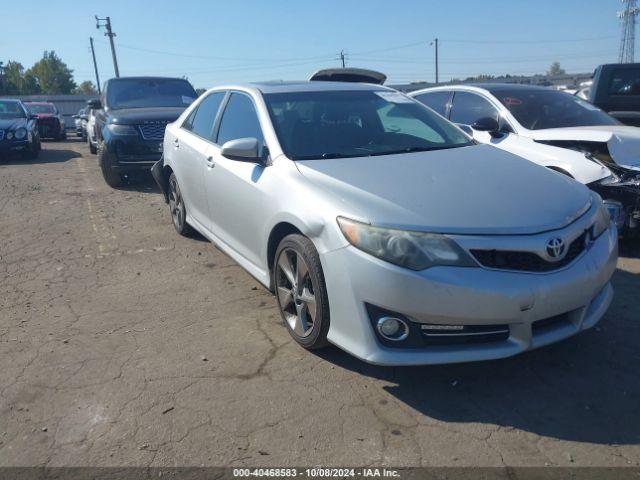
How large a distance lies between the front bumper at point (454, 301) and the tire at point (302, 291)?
0.09 metres

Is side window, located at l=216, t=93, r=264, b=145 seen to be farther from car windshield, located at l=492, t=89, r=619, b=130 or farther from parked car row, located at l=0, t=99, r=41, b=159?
parked car row, located at l=0, t=99, r=41, b=159

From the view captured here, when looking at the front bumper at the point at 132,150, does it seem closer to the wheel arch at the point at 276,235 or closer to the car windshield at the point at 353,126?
the car windshield at the point at 353,126

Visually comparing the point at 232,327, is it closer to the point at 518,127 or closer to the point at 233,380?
the point at 233,380

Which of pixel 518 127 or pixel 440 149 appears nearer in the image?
pixel 440 149

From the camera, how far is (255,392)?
304 centimetres

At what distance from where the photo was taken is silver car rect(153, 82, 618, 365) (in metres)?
2.70

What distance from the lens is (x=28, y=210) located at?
25.6ft

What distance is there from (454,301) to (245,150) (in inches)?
68.7

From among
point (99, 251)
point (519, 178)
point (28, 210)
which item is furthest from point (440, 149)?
point (28, 210)

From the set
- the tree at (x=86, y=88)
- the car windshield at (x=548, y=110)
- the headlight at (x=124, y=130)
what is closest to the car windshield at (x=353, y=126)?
the car windshield at (x=548, y=110)

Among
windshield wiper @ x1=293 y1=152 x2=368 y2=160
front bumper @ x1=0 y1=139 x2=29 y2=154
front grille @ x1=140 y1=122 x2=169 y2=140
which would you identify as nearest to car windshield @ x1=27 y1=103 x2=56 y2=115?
front bumper @ x1=0 y1=139 x2=29 y2=154

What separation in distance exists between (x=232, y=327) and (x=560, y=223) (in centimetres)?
220

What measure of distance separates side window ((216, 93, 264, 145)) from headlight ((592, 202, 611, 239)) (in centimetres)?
218

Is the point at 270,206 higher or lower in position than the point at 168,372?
higher
